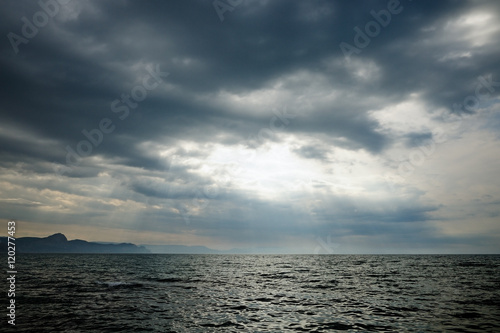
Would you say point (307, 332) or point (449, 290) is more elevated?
point (307, 332)

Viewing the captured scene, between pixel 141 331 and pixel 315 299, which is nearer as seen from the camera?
pixel 141 331

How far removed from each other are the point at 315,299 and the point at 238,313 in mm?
9927

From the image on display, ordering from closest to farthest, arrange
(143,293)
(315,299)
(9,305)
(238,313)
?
(238,313) < (9,305) < (315,299) < (143,293)

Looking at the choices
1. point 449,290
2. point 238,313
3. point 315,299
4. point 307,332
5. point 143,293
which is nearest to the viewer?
point 307,332

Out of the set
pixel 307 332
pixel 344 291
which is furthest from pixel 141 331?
pixel 344 291

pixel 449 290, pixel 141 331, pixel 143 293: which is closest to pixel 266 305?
pixel 141 331

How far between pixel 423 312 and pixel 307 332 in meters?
11.8

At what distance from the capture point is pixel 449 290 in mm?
35156

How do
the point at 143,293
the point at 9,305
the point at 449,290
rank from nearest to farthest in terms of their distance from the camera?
1. the point at 9,305
2. the point at 143,293
3. the point at 449,290

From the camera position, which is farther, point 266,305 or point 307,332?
point 266,305

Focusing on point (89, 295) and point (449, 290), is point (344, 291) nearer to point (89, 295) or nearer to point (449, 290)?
point (449, 290)

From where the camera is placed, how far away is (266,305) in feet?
86.2

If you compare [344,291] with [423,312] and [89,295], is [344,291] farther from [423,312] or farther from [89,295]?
[89,295]

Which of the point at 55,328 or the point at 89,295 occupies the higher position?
the point at 55,328
